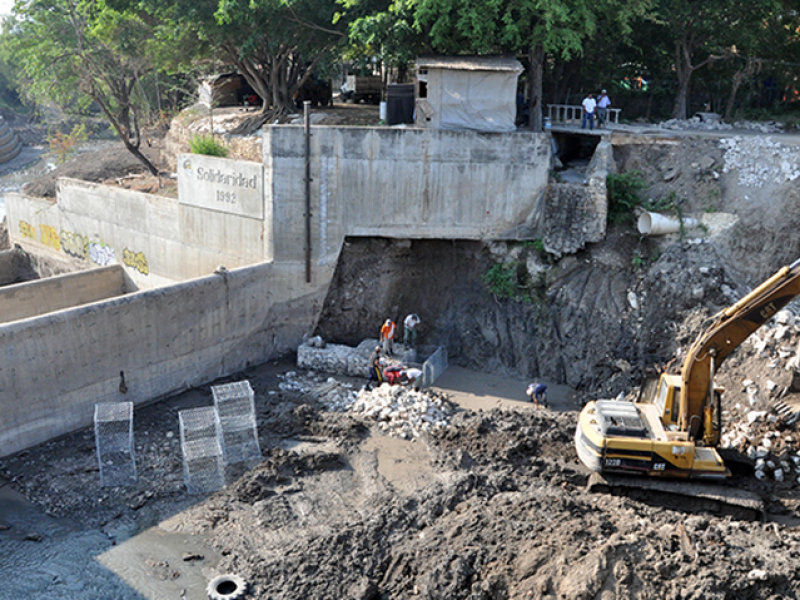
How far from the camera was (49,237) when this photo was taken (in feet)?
92.6

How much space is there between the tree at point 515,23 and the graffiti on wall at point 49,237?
53.9 feet

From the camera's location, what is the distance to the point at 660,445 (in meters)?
13.2

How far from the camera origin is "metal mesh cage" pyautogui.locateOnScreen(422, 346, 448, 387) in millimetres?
19031

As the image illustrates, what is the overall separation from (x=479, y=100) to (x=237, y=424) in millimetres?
11370

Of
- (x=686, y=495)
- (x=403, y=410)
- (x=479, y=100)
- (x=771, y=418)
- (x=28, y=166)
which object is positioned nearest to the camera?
(x=686, y=495)

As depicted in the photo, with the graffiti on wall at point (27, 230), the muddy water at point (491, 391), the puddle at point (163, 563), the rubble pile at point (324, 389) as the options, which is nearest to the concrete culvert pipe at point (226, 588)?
the puddle at point (163, 563)

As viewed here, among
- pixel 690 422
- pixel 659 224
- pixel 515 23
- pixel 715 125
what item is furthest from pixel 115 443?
pixel 715 125

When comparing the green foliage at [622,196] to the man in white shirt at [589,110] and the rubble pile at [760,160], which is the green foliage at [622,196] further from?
the man in white shirt at [589,110]

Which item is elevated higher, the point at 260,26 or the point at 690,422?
the point at 260,26

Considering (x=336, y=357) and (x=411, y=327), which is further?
(x=411, y=327)

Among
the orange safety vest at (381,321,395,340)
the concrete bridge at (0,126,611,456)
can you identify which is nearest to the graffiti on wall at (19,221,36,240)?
the concrete bridge at (0,126,611,456)

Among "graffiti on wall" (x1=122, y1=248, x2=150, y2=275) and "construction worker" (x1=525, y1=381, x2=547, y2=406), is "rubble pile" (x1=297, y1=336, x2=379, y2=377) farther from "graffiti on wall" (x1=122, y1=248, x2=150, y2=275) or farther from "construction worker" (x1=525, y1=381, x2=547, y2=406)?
"graffiti on wall" (x1=122, y1=248, x2=150, y2=275)

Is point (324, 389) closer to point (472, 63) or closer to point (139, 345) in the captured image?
point (139, 345)

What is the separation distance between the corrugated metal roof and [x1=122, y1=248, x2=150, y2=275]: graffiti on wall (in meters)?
11.6
